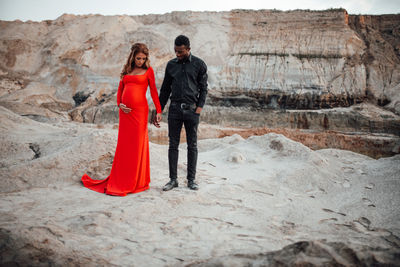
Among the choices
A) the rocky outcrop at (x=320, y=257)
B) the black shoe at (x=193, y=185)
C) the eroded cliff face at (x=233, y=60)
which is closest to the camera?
the rocky outcrop at (x=320, y=257)

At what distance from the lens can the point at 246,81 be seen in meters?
16.9

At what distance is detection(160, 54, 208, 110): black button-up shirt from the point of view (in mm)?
3359

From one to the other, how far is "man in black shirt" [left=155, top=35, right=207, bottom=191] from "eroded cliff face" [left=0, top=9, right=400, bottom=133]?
470 inches

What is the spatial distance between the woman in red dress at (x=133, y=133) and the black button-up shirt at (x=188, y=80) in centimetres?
39

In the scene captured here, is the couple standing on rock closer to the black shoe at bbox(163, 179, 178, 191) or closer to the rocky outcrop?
the black shoe at bbox(163, 179, 178, 191)

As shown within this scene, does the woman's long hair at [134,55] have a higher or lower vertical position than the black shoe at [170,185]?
higher

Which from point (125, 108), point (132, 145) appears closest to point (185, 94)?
point (125, 108)

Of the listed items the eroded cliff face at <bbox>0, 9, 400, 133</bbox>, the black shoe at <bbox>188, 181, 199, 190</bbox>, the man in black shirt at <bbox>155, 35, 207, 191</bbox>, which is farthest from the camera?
the eroded cliff face at <bbox>0, 9, 400, 133</bbox>

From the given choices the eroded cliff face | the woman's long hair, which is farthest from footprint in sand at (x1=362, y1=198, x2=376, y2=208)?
the eroded cliff face

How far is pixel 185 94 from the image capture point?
3.34m

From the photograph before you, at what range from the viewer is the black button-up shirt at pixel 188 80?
3359 mm

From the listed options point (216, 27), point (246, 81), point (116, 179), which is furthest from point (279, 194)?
point (216, 27)

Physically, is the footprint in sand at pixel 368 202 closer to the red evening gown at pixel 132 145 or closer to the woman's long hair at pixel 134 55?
the red evening gown at pixel 132 145

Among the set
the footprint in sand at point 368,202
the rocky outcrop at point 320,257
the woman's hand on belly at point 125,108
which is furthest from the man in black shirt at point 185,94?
the footprint in sand at point 368,202
